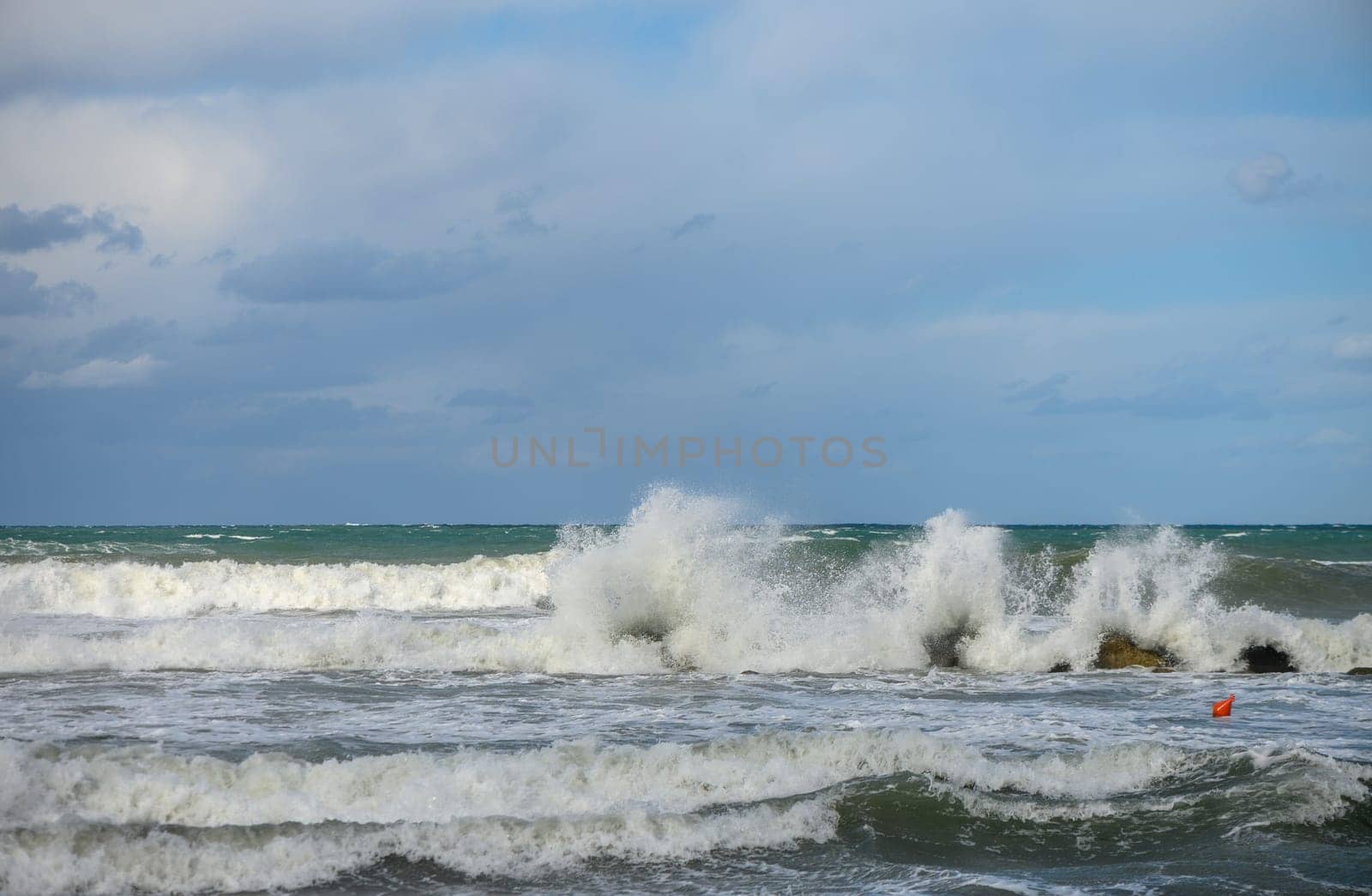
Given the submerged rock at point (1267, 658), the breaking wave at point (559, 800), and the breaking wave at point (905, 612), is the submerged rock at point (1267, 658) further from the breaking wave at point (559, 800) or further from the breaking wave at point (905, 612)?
the breaking wave at point (559, 800)

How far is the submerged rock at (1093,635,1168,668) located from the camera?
48.5 ft

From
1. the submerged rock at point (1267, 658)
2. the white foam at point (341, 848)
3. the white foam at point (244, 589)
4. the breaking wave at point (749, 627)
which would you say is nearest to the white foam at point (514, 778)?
the white foam at point (341, 848)

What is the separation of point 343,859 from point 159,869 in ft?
3.45

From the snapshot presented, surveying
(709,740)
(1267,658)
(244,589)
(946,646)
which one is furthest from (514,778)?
(244,589)

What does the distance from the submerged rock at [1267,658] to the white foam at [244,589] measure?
15788mm

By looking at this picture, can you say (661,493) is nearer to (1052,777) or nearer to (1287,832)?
(1052,777)

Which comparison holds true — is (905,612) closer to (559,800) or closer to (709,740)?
(709,740)

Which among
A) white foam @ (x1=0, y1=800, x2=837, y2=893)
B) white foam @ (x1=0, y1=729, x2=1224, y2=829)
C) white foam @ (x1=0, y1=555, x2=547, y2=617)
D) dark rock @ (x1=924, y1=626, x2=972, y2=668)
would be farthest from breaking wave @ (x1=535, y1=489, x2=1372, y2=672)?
white foam @ (x1=0, y1=555, x2=547, y2=617)

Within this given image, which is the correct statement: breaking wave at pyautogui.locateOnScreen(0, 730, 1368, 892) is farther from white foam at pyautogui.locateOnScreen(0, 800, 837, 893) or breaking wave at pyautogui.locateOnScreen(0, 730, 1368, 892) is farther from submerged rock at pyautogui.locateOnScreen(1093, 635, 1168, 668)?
submerged rock at pyautogui.locateOnScreen(1093, 635, 1168, 668)

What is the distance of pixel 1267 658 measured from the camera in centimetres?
1481

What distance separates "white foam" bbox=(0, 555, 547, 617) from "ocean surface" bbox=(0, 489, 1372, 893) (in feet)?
7.68

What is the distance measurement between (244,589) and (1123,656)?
1918 centimetres

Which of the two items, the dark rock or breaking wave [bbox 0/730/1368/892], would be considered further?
the dark rock

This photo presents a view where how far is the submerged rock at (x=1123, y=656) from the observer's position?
14781 mm
